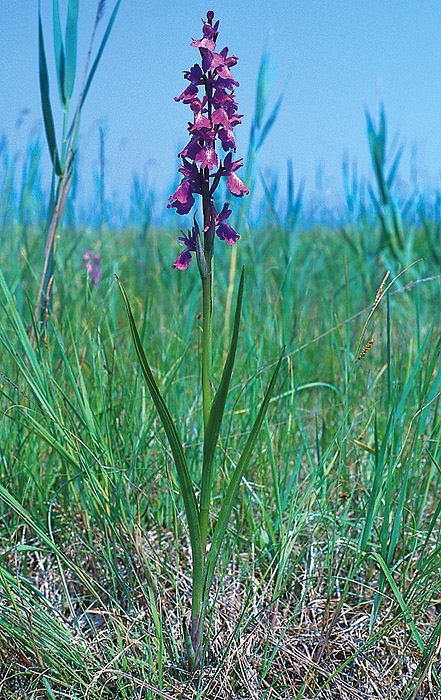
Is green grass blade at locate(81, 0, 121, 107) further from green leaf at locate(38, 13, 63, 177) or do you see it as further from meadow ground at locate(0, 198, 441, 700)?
meadow ground at locate(0, 198, 441, 700)

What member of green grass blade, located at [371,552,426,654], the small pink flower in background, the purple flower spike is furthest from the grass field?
the small pink flower in background

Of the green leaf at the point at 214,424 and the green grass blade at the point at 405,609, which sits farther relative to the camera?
the green grass blade at the point at 405,609

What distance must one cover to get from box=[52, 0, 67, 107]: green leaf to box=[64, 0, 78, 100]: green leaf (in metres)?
0.01

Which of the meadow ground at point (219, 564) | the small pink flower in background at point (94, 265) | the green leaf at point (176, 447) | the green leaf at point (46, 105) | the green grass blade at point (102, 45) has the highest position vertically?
the green grass blade at point (102, 45)

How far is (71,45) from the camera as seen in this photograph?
1361 mm

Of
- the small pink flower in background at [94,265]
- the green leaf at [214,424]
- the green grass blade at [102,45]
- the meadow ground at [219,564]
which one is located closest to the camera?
the green leaf at [214,424]

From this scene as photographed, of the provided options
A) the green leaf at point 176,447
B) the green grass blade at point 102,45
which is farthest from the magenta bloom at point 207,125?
the green grass blade at point 102,45

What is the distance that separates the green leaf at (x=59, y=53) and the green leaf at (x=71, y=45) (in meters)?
0.01

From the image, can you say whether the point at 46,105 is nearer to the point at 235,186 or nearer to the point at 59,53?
the point at 59,53

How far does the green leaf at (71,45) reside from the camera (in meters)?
1.36

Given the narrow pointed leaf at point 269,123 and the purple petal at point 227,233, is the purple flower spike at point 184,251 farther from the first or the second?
the narrow pointed leaf at point 269,123

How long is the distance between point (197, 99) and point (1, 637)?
44.4 inches

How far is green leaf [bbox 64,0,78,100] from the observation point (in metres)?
1.36

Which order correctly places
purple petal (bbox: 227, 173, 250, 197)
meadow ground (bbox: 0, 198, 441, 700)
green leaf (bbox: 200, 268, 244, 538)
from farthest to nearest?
meadow ground (bbox: 0, 198, 441, 700)
purple petal (bbox: 227, 173, 250, 197)
green leaf (bbox: 200, 268, 244, 538)
